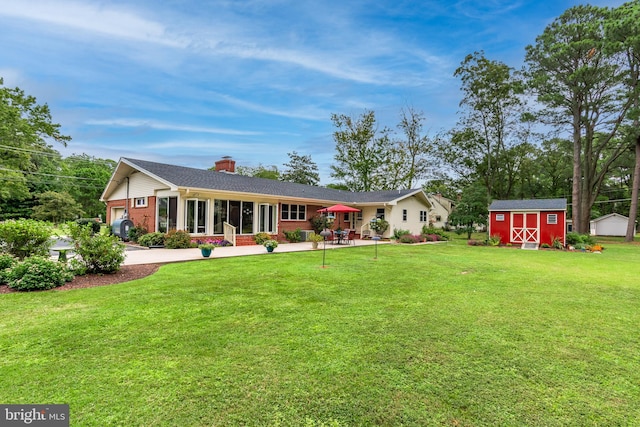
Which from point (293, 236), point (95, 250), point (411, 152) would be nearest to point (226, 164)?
point (293, 236)

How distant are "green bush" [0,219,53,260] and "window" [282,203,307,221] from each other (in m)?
12.0

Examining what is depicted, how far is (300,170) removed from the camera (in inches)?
1671

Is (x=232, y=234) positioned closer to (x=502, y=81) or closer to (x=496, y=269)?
(x=496, y=269)

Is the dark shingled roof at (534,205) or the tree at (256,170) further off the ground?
the tree at (256,170)

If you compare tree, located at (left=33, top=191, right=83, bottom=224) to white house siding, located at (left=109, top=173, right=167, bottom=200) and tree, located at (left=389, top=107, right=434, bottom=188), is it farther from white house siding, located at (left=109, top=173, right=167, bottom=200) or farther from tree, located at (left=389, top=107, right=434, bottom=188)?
tree, located at (left=389, top=107, right=434, bottom=188)

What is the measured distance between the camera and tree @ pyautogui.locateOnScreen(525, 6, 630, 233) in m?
21.4

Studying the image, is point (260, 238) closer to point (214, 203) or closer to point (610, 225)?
point (214, 203)

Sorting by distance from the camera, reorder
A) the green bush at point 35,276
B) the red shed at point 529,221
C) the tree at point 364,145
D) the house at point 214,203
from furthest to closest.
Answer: the tree at point 364,145 → the red shed at point 529,221 → the house at point 214,203 → the green bush at point 35,276

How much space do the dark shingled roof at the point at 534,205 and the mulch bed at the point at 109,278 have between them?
20093 millimetres

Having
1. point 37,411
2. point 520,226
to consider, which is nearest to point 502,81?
point 520,226

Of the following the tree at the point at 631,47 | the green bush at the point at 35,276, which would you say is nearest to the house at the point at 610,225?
the tree at the point at 631,47

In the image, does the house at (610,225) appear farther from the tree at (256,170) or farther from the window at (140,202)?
the window at (140,202)

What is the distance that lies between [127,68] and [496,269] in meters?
16.8

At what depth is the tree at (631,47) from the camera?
1878cm
